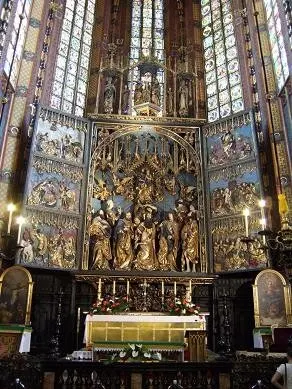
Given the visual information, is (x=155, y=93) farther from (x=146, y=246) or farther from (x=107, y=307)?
(x=107, y=307)

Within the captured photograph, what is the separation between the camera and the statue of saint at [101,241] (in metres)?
14.9

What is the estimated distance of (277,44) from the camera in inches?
642

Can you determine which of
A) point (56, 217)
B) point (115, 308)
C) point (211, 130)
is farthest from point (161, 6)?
point (115, 308)

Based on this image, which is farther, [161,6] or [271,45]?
[161,6]

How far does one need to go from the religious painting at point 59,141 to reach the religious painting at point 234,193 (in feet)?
17.6

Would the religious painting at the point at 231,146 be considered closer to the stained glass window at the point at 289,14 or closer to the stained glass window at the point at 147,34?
the stained glass window at the point at 289,14

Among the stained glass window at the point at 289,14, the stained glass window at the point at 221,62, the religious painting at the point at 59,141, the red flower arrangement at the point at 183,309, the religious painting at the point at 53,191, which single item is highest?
the stained glass window at the point at 221,62

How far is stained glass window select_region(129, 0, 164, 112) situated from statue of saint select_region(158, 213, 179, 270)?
6.73 metres

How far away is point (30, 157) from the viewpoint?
1504 centimetres

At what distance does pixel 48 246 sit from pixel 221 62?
1164cm

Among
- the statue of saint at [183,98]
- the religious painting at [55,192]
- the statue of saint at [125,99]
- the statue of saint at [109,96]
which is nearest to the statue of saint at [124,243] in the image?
the religious painting at [55,192]

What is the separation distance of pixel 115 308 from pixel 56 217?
15.1ft

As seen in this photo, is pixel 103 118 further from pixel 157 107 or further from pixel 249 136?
pixel 249 136

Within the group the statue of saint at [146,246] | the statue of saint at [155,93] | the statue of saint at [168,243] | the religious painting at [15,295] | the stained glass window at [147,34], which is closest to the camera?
the religious painting at [15,295]
